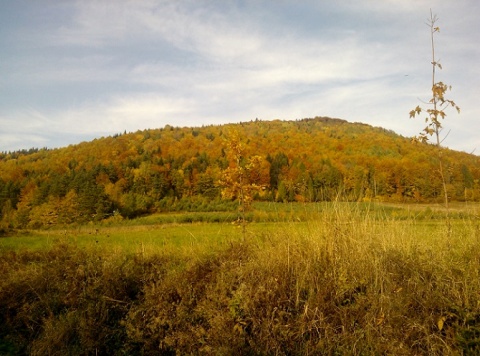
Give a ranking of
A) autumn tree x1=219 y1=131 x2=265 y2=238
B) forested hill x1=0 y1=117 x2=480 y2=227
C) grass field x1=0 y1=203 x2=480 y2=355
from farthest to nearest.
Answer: forested hill x1=0 y1=117 x2=480 y2=227 → autumn tree x1=219 y1=131 x2=265 y2=238 → grass field x1=0 y1=203 x2=480 y2=355

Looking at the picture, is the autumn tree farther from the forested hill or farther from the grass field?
the forested hill

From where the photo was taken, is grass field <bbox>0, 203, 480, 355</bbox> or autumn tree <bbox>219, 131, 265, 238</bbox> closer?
grass field <bbox>0, 203, 480, 355</bbox>

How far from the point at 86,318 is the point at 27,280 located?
2.12 meters

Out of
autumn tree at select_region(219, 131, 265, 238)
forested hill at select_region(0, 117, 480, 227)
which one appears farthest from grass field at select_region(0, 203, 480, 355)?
forested hill at select_region(0, 117, 480, 227)

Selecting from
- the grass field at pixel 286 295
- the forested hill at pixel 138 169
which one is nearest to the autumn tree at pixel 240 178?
the grass field at pixel 286 295

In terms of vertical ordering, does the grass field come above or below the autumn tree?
below

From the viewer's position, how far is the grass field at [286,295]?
11.2ft

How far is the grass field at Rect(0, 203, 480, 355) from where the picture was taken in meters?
3.43

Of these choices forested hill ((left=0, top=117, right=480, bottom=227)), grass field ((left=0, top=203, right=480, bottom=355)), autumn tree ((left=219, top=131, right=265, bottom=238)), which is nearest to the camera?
grass field ((left=0, top=203, right=480, bottom=355))

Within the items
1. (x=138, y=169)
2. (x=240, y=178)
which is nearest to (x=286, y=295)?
(x=240, y=178)

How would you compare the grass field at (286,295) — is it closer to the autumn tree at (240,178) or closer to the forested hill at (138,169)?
the autumn tree at (240,178)

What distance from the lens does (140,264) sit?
636 centimetres

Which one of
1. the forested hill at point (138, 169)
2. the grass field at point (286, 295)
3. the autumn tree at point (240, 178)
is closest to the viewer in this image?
the grass field at point (286, 295)

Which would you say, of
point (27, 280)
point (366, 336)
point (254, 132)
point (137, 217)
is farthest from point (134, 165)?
point (366, 336)
